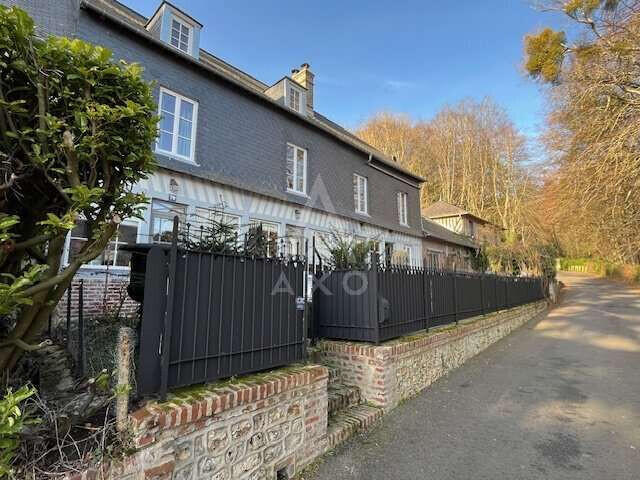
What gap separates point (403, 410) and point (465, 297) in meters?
4.15

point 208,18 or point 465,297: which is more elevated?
point 208,18

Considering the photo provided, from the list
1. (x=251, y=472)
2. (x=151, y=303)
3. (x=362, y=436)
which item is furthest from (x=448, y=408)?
(x=151, y=303)

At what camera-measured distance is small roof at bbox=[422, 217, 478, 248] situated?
17781mm

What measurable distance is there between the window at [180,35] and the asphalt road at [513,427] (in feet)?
32.6

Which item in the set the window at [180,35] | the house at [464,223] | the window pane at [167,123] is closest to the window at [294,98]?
the window at [180,35]

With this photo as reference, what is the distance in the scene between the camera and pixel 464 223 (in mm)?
22578

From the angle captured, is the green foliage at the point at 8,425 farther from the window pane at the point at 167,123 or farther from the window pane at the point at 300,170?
the window pane at the point at 300,170

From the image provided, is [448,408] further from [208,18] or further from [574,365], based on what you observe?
[208,18]

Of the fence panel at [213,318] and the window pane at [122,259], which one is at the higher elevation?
the window pane at [122,259]

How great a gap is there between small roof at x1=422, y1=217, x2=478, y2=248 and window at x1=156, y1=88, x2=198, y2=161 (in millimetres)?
12412

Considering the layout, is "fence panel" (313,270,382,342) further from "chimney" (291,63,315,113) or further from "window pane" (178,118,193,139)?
"chimney" (291,63,315,113)

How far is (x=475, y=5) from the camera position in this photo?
35.4 feet

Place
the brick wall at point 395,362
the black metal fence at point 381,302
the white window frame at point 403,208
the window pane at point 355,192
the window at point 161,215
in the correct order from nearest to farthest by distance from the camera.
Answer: the brick wall at point 395,362, the black metal fence at point 381,302, the window at point 161,215, the window pane at point 355,192, the white window frame at point 403,208

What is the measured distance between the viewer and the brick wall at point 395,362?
4.54 meters
